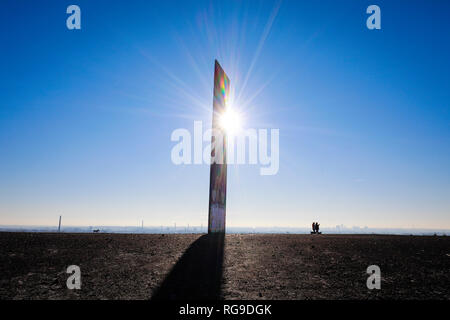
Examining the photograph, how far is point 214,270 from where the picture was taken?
1080cm

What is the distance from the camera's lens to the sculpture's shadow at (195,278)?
341 inches

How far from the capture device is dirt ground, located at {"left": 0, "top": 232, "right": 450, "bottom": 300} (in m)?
8.80

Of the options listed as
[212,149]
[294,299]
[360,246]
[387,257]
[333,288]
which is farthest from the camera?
[212,149]

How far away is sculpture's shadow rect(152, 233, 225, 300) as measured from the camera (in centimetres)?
866

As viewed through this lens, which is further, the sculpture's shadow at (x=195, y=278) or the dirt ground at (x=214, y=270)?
the dirt ground at (x=214, y=270)

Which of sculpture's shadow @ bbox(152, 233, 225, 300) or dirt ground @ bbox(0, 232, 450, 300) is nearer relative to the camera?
sculpture's shadow @ bbox(152, 233, 225, 300)

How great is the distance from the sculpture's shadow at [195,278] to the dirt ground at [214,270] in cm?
3

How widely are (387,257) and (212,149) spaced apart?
1294 centimetres

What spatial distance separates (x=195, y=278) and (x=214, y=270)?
104 cm

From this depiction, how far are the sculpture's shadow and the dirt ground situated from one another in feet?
0.10
